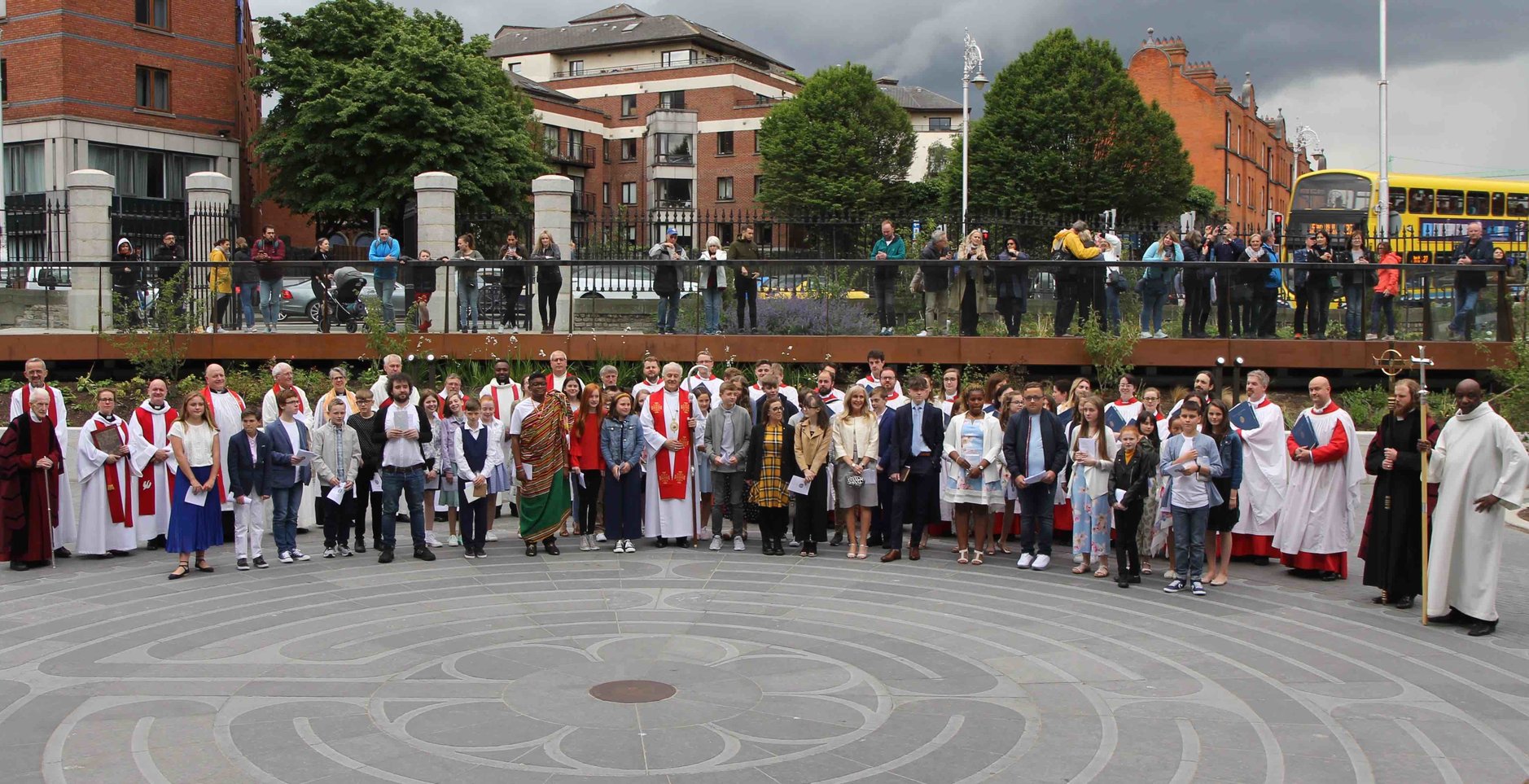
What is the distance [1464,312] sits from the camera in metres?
18.6

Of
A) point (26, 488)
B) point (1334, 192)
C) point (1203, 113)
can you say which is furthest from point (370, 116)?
point (1203, 113)

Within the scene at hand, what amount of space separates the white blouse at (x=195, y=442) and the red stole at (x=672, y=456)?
14.1ft

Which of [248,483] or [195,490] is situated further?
[248,483]

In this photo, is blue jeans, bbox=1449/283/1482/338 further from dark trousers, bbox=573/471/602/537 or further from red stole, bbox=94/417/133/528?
red stole, bbox=94/417/133/528

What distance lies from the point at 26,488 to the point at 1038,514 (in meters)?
9.70

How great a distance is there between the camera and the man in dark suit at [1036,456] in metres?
12.4

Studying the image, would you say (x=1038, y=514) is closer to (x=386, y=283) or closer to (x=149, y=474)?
(x=149, y=474)

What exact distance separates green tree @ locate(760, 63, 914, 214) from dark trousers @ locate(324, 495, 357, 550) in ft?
176

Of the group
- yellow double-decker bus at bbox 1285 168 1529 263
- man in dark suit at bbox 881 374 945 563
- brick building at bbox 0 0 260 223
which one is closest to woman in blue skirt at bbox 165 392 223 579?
man in dark suit at bbox 881 374 945 563

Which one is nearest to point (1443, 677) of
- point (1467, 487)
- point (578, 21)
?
point (1467, 487)

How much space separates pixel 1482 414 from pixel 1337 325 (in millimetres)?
8972

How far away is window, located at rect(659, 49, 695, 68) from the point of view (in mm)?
80500

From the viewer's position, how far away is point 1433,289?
60.6 ft

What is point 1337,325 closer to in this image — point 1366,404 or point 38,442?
point 1366,404
